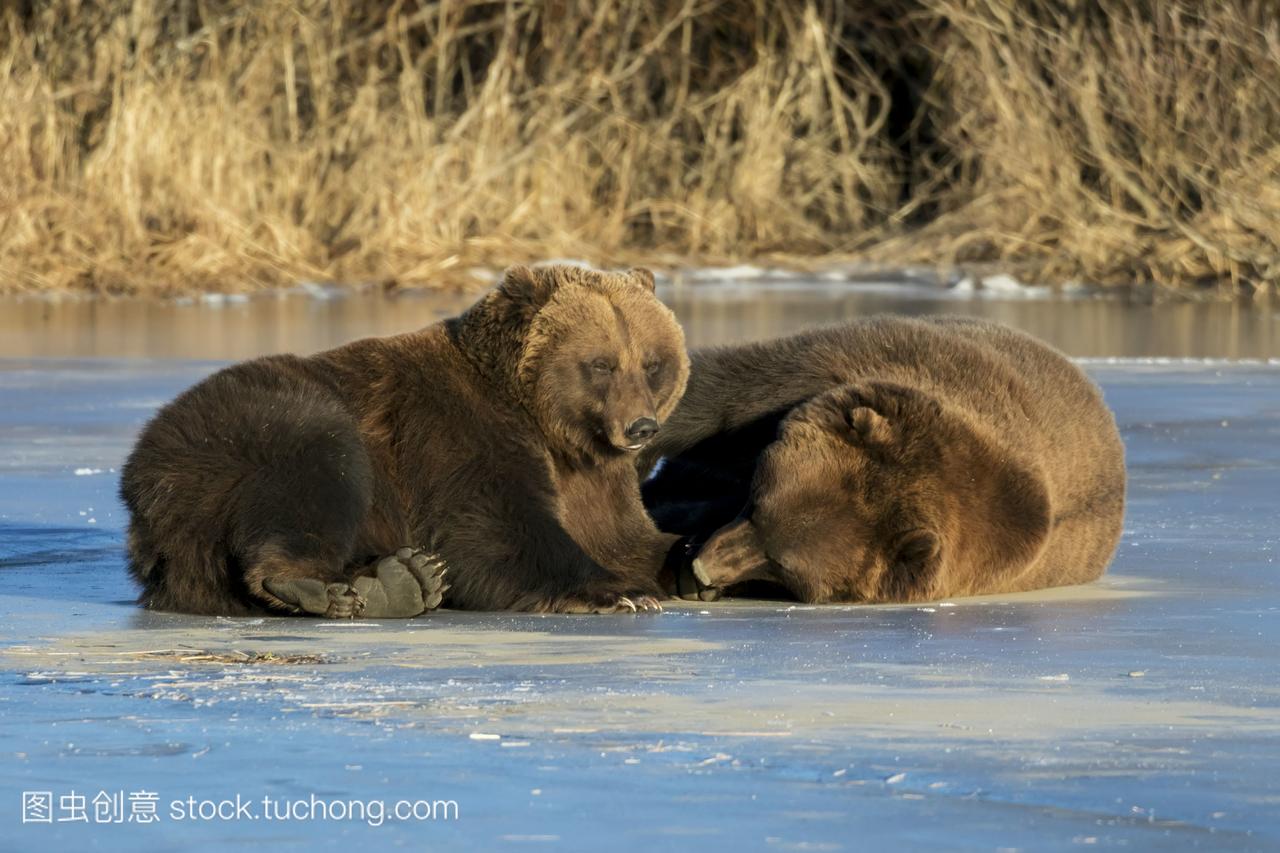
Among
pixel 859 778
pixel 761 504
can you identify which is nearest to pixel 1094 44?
pixel 761 504

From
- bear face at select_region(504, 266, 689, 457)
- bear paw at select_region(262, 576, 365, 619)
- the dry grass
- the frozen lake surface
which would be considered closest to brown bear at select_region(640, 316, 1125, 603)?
the frozen lake surface

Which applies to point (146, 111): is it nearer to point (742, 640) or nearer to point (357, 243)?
point (357, 243)

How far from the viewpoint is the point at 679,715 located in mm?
3984

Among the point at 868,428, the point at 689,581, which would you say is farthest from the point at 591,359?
the point at 868,428

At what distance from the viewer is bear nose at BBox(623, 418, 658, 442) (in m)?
5.74

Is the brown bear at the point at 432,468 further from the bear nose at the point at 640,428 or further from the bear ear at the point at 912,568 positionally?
the bear ear at the point at 912,568

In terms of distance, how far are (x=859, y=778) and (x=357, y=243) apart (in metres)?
14.3

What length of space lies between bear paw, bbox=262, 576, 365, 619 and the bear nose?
88 centimetres

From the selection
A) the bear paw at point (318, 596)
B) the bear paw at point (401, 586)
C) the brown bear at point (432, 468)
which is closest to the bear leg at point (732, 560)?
the brown bear at point (432, 468)

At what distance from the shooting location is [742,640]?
496 cm

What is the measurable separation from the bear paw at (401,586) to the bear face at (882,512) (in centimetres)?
73

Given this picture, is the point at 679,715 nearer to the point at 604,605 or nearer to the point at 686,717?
the point at 686,717

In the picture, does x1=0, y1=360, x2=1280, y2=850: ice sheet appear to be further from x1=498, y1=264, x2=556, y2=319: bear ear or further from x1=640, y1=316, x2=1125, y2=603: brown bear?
x1=498, y1=264, x2=556, y2=319: bear ear

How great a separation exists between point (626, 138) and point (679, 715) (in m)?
16.1
